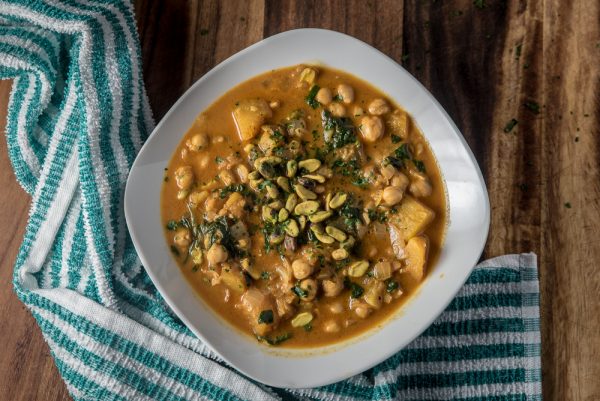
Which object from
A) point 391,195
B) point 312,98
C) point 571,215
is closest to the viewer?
point 391,195

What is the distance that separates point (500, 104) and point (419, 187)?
922 mm

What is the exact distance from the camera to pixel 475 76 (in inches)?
156

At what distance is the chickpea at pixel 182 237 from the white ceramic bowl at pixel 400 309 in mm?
79

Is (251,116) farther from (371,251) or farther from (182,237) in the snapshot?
(371,251)

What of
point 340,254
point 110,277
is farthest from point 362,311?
point 110,277

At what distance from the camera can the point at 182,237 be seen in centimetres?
356

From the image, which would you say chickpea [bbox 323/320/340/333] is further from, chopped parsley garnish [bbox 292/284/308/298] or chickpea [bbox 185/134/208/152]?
chickpea [bbox 185/134/208/152]

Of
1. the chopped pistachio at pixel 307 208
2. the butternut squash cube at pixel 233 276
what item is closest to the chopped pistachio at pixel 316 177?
the chopped pistachio at pixel 307 208

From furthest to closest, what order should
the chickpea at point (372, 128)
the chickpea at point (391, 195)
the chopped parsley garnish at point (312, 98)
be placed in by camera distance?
the chopped parsley garnish at point (312, 98), the chickpea at point (372, 128), the chickpea at point (391, 195)

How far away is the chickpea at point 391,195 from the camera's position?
3367mm

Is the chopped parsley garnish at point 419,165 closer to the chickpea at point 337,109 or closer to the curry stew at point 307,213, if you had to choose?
the curry stew at point 307,213

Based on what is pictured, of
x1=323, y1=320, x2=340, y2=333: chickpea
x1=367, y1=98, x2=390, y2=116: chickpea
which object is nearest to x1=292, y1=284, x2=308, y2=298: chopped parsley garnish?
x1=323, y1=320, x2=340, y2=333: chickpea

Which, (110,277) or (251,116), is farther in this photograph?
(110,277)

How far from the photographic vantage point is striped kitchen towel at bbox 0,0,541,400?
3.62 metres
